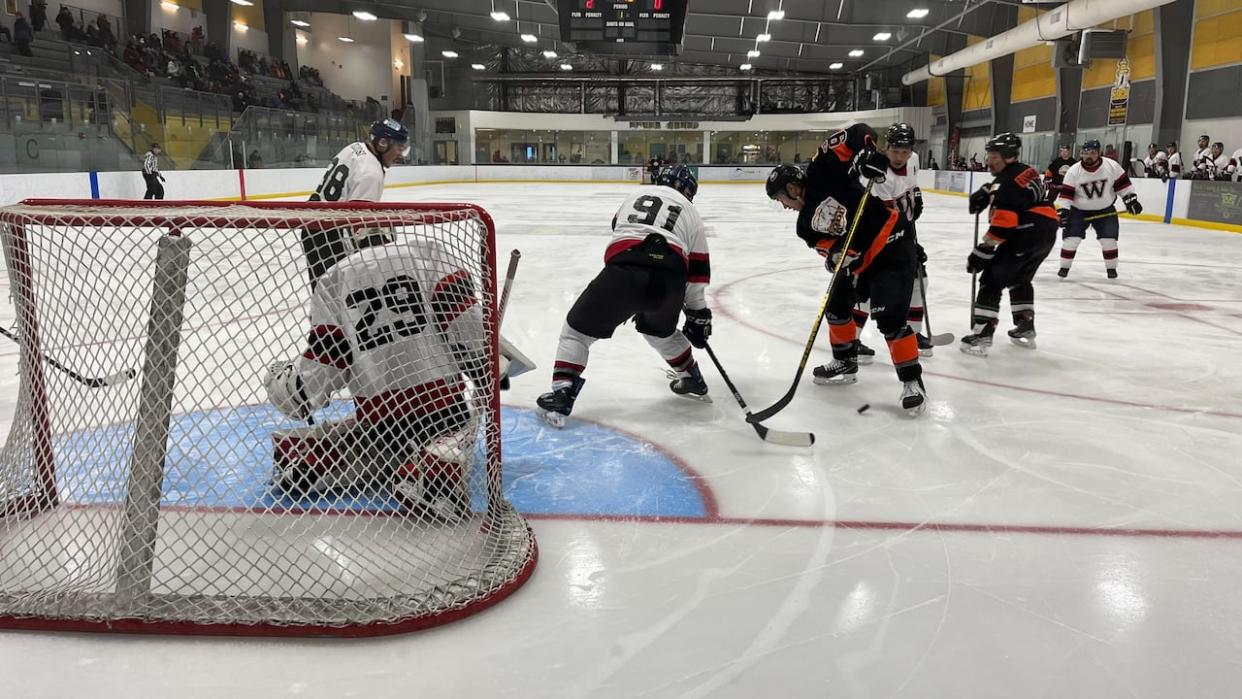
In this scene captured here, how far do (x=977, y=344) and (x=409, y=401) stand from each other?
297cm

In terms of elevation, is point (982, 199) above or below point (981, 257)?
above

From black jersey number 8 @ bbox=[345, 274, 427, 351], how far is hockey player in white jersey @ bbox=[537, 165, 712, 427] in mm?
916

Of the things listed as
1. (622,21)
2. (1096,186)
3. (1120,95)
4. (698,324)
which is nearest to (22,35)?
(622,21)

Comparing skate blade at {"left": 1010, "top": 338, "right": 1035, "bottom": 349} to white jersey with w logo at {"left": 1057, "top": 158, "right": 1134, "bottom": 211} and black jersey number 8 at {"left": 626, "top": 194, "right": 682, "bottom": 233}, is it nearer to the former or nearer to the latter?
black jersey number 8 at {"left": 626, "top": 194, "right": 682, "bottom": 233}

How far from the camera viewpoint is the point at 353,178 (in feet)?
10.1

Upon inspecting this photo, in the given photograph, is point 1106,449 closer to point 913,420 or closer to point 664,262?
point 913,420

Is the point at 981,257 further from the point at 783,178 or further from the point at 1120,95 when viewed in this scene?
the point at 1120,95

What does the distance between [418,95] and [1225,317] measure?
76.9 ft

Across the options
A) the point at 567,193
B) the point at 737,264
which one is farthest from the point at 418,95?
the point at 737,264

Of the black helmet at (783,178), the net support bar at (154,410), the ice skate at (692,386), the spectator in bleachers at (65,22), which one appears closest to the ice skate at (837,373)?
the ice skate at (692,386)

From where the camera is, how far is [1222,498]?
2.28 meters

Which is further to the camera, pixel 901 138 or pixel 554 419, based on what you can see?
pixel 901 138

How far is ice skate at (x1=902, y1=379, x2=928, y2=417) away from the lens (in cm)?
299

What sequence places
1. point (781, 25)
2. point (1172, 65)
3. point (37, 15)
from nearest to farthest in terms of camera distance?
point (1172, 65)
point (37, 15)
point (781, 25)
